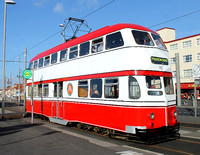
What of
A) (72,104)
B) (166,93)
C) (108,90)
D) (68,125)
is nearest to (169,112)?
(166,93)

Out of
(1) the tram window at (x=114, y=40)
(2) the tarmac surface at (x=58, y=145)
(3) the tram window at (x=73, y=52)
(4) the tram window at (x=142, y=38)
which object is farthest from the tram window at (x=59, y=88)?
(4) the tram window at (x=142, y=38)

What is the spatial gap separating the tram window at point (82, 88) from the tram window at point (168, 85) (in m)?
3.61

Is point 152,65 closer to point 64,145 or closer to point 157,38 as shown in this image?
point 157,38

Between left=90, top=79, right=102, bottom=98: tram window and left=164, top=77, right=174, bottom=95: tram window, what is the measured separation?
2.69 meters

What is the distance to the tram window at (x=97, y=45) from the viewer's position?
9.73 metres

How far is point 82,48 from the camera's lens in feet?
35.9

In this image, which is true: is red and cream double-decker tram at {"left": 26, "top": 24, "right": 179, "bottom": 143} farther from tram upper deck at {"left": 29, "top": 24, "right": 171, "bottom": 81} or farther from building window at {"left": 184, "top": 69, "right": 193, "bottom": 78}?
building window at {"left": 184, "top": 69, "right": 193, "bottom": 78}

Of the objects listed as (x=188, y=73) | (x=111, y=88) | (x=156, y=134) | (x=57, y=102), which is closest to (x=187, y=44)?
(x=188, y=73)

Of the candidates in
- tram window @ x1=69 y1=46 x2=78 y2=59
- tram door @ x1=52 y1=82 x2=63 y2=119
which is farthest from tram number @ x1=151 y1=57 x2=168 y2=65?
tram door @ x1=52 y1=82 x2=63 y2=119

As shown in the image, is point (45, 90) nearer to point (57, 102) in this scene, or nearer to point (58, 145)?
point (57, 102)

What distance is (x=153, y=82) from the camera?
849cm

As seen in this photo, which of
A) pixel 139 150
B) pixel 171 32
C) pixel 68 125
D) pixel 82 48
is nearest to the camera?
pixel 139 150

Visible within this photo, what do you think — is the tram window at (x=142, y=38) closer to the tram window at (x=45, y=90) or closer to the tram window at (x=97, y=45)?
the tram window at (x=97, y=45)

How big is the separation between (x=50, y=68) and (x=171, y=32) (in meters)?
46.5
